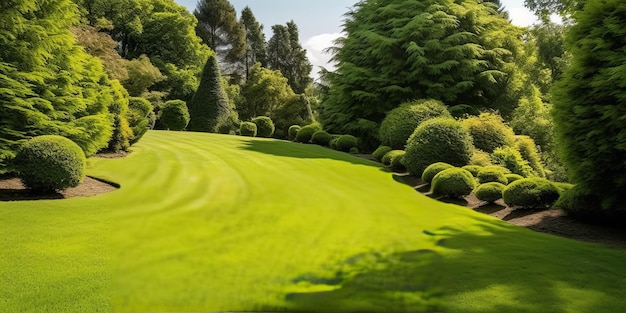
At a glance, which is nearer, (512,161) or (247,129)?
(512,161)

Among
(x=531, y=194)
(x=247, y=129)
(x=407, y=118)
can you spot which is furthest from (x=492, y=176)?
(x=247, y=129)

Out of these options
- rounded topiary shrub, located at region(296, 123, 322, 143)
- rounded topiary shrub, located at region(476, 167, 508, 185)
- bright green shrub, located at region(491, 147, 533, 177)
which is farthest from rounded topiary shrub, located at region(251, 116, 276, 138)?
rounded topiary shrub, located at region(476, 167, 508, 185)

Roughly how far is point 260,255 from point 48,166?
864 cm

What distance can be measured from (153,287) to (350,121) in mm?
21339

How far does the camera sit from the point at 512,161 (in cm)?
1512

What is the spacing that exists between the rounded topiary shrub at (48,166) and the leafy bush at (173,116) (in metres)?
19.0

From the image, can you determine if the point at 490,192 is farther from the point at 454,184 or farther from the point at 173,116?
the point at 173,116

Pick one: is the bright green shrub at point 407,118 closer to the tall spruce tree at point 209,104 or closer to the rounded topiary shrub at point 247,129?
the rounded topiary shrub at point 247,129

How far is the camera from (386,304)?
294 centimetres

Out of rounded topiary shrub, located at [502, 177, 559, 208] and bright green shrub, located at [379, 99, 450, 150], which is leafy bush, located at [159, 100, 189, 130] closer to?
bright green shrub, located at [379, 99, 450, 150]

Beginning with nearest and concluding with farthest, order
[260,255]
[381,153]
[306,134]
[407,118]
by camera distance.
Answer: [260,255], [381,153], [407,118], [306,134]

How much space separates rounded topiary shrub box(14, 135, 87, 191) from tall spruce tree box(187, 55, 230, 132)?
799 inches

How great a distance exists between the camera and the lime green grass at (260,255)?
1.72 m

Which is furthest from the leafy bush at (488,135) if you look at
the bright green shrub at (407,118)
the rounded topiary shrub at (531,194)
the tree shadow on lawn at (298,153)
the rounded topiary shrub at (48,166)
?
the rounded topiary shrub at (48,166)
